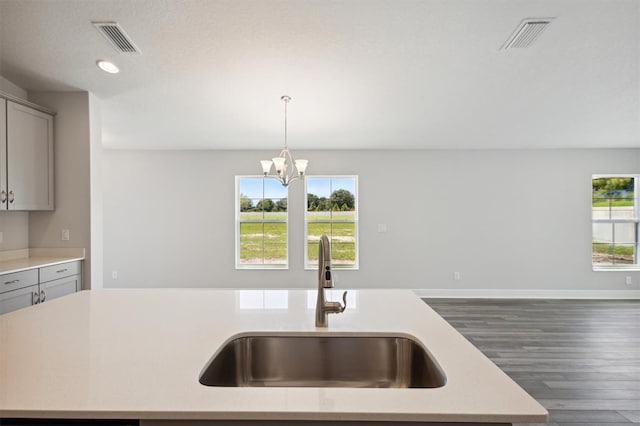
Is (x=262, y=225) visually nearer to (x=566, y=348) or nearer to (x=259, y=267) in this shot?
(x=259, y=267)

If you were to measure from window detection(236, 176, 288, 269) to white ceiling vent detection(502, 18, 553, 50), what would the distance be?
3810mm

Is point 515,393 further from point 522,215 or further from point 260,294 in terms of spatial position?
point 522,215

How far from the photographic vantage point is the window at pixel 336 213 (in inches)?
216

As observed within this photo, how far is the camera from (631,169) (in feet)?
17.6

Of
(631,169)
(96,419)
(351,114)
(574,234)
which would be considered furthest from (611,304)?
(96,419)

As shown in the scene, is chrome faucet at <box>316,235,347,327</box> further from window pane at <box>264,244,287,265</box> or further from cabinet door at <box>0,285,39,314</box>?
window pane at <box>264,244,287,265</box>

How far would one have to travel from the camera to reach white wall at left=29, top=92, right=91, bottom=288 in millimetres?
3256

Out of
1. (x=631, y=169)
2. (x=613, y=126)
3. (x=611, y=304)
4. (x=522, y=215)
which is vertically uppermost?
(x=613, y=126)

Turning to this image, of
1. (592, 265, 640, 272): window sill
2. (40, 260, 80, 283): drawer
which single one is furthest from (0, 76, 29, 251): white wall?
(592, 265, 640, 272): window sill

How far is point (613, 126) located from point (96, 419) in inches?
228

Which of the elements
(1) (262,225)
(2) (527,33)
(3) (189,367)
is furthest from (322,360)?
(1) (262,225)

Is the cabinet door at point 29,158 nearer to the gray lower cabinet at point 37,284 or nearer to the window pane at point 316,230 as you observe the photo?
the gray lower cabinet at point 37,284

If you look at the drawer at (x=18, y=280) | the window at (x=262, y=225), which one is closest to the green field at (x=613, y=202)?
the window at (x=262, y=225)

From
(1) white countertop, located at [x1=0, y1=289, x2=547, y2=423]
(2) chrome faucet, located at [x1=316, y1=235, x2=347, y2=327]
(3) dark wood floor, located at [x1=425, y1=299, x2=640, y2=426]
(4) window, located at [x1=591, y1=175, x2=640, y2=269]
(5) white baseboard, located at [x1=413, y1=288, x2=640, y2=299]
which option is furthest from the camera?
(4) window, located at [x1=591, y1=175, x2=640, y2=269]
